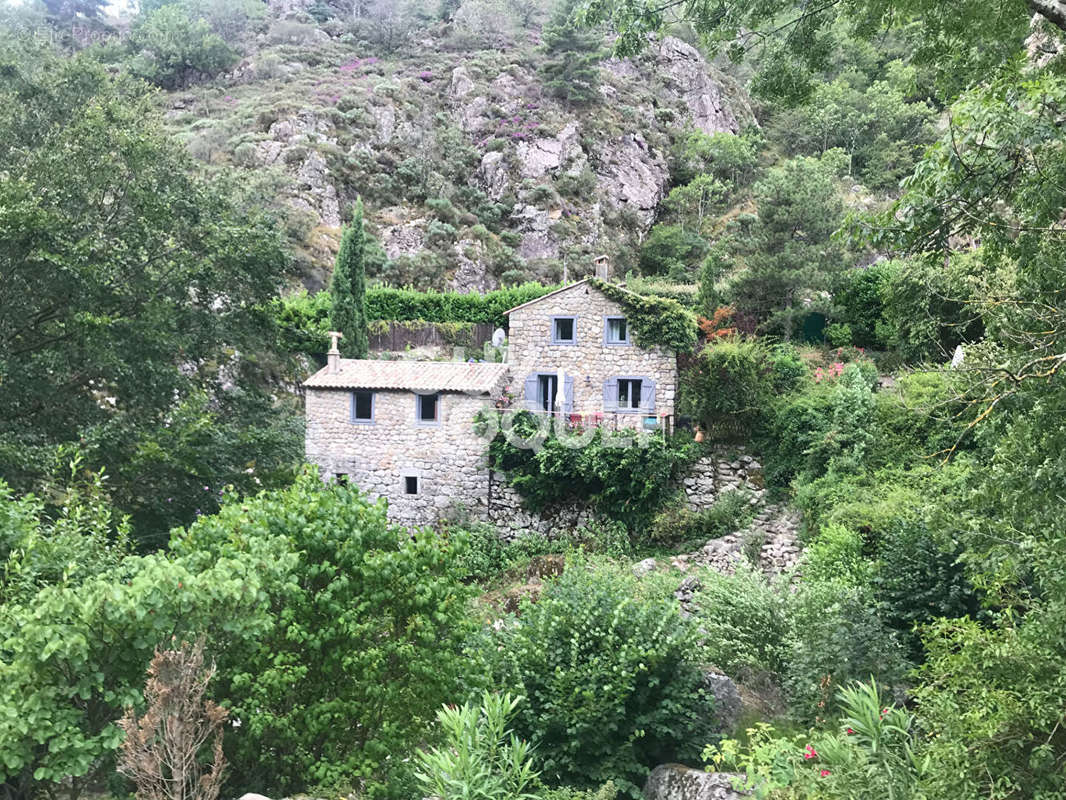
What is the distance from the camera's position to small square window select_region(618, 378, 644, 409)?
62.8ft

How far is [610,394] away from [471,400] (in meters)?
3.84

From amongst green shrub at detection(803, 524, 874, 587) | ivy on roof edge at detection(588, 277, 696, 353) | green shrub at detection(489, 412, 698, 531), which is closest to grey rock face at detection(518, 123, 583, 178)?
ivy on roof edge at detection(588, 277, 696, 353)

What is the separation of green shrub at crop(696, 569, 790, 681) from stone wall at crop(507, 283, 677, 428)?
8418mm

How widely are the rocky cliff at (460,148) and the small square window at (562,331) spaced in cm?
1669

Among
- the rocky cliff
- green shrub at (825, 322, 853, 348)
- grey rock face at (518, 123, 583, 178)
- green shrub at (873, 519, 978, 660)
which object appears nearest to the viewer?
green shrub at (873, 519, 978, 660)

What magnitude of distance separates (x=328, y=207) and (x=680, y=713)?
3512cm

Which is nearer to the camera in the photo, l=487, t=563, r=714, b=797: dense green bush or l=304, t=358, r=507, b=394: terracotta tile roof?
l=487, t=563, r=714, b=797: dense green bush

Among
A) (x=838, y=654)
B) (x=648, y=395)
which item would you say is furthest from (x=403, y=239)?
(x=838, y=654)

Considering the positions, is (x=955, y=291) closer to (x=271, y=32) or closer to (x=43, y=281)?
(x=43, y=281)

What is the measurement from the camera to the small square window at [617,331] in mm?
19094

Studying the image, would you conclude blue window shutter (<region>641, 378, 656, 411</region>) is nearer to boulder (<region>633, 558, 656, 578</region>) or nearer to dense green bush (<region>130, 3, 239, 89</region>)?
boulder (<region>633, 558, 656, 578</region>)

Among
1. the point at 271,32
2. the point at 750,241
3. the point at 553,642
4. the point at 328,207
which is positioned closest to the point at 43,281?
the point at 553,642

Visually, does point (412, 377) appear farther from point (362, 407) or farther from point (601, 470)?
point (601, 470)

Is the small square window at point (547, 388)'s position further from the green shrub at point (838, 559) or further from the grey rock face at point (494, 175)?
the grey rock face at point (494, 175)
